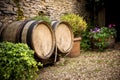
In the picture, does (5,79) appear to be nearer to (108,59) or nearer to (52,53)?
(52,53)

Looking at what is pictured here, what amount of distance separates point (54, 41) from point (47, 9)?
1901 mm

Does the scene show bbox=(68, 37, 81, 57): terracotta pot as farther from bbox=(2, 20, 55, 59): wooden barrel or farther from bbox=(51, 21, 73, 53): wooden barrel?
bbox=(2, 20, 55, 59): wooden barrel

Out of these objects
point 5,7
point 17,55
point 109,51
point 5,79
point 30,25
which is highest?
point 5,7

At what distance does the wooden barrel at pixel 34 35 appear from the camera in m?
4.03

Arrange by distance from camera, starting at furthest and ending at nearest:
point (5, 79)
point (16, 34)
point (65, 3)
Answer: point (65, 3) < point (16, 34) < point (5, 79)

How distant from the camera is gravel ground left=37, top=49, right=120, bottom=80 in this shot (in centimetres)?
424

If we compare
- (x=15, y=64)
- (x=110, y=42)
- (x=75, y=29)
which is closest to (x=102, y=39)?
(x=110, y=42)

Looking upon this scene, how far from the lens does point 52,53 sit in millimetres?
4672

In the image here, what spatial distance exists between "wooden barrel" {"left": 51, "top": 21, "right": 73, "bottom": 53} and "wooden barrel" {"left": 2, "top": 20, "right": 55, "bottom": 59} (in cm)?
33

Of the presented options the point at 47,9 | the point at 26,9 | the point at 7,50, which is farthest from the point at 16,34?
the point at 47,9

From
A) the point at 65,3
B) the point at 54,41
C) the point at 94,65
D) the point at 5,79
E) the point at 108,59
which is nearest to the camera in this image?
the point at 5,79

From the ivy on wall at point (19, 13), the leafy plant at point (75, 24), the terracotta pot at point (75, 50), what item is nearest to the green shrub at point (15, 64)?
the ivy on wall at point (19, 13)

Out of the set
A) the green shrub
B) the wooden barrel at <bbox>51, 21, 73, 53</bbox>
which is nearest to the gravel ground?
the wooden barrel at <bbox>51, 21, 73, 53</bbox>

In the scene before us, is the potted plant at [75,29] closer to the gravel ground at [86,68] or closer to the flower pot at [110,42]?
the gravel ground at [86,68]
